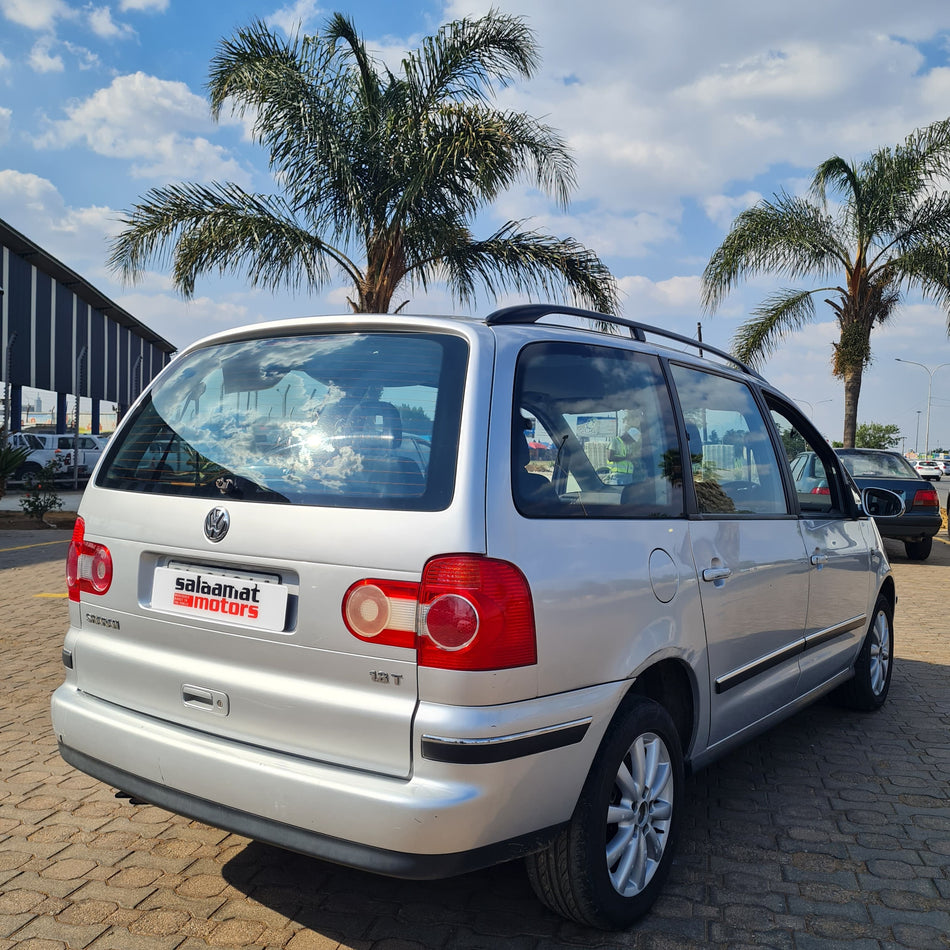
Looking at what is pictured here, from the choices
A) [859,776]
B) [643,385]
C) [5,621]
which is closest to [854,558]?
[859,776]

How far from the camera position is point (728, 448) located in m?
3.68

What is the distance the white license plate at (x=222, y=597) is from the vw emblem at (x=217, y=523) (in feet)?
0.35

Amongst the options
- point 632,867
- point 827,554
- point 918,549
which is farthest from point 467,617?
point 918,549

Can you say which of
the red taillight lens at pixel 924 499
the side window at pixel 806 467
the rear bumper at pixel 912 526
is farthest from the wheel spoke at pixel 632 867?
the red taillight lens at pixel 924 499

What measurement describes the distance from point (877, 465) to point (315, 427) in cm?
1274

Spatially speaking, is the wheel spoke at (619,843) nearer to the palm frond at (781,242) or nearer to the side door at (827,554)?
the side door at (827,554)

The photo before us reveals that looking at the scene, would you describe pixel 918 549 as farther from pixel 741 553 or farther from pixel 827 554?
pixel 741 553

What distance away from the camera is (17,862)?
3131mm

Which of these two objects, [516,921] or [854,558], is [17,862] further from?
[854,558]

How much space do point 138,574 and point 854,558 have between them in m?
3.35

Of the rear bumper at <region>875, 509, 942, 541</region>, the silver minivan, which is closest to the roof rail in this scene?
the silver minivan

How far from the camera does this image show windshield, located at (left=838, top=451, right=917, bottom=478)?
13.4 meters

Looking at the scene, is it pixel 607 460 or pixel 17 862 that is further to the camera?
pixel 17 862

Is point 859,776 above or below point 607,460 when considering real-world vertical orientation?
below
